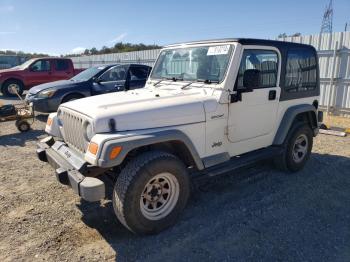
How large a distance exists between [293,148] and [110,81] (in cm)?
586

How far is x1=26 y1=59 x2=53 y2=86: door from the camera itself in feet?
44.8

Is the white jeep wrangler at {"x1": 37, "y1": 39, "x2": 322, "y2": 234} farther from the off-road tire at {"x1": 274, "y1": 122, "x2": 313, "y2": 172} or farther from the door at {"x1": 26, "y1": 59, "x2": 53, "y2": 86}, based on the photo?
the door at {"x1": 26, "y1": 59, "x2": 53, "y2": 86}

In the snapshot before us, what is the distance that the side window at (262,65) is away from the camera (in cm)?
392

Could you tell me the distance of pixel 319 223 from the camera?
11.7 ft

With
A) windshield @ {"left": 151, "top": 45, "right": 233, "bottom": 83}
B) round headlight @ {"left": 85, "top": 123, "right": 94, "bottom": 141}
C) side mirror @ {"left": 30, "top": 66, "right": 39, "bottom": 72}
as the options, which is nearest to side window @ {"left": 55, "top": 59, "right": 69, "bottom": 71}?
side mirror @ {"left": 30, "top": 66, "right": 39, "bottom": 72}

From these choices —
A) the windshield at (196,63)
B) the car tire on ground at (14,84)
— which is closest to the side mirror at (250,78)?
the windshield at (196,63)

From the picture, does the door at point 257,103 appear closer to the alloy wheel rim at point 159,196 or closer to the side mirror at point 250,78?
the side mirror at point 250,78

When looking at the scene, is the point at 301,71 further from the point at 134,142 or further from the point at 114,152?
the point at 114,152

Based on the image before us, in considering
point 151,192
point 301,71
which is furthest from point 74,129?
point 301,71

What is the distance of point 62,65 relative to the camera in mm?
13742

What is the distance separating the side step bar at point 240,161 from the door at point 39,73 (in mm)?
Result: 11843

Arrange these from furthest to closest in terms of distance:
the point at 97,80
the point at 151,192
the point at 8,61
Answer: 1. the point at 8,61
2. the point at 97,80
3. the point at 151,192

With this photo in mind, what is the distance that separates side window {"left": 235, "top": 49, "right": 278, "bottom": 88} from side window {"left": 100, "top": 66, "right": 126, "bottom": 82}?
562 centimetres

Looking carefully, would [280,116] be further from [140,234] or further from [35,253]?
[35,253]
